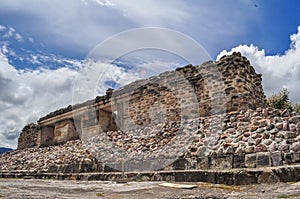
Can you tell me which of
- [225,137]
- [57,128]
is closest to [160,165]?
[225,137]

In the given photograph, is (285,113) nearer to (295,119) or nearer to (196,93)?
(295,119)

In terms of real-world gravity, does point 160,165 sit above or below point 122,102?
below

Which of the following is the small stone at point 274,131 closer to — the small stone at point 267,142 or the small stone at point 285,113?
the small stone at point 267,142

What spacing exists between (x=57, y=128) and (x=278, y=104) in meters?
14.6

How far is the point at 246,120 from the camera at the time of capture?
21.0 feet

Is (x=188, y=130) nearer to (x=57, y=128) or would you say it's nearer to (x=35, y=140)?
(x=57, y=128)

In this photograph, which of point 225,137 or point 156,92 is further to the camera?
point 156,92

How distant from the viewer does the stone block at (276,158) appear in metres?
4.25

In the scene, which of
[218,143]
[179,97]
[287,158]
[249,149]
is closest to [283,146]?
[287,158]

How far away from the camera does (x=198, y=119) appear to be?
25.4 feet

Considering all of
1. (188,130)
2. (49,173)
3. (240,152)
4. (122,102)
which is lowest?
(49,173)

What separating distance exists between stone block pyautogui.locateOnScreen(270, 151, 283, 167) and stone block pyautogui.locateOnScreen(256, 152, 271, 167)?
78 millimetres

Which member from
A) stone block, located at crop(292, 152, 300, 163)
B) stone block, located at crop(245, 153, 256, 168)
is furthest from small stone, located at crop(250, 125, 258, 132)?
stone block, located at crop(292, 152, 300, 163)

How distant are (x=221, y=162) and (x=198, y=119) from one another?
2824 mm
